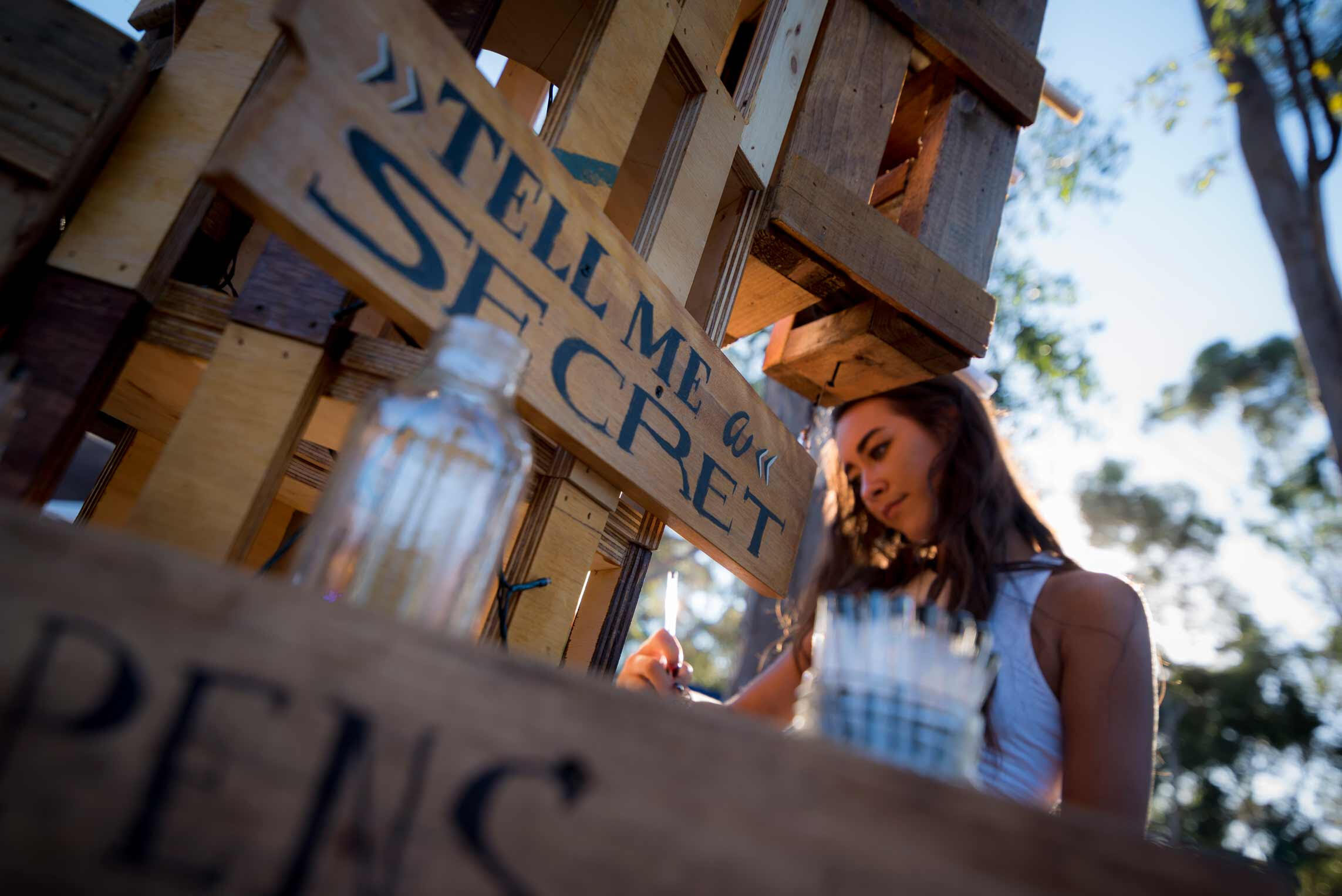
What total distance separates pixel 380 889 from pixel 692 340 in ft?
4.42

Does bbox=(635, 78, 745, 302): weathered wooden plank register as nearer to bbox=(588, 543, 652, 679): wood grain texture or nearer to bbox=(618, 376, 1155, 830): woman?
bbox=(588, 543, 652, 679): wood grain texture

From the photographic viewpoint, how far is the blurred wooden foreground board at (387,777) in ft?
1.93

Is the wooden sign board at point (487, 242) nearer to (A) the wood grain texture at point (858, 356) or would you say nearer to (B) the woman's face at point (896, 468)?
(B) the woman's face at point (896, 468)

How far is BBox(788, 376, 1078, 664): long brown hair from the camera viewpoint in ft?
6.43

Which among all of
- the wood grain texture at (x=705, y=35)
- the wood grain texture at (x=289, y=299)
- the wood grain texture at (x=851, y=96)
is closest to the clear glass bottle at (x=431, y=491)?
the wood grain texture at (x=289, y=299)

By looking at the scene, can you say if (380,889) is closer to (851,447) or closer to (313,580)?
(313,580)

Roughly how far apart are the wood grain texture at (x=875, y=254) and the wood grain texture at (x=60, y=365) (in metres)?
1.57

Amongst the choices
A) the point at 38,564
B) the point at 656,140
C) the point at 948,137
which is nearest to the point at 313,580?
the point at 38,564

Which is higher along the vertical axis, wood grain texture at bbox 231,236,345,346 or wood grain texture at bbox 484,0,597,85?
wood grain texture at bbox 484,0,597,85

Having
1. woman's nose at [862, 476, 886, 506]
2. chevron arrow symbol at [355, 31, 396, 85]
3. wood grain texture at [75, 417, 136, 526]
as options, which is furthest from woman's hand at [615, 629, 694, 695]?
wood grain texture at [75, 417, 136, 526]

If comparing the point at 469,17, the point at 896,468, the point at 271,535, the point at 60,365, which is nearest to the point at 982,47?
the point at 896,468

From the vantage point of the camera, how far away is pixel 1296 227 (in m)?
7.54

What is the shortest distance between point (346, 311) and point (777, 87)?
155 cm

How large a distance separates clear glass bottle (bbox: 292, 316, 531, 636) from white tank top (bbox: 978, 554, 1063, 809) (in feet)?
3.42
